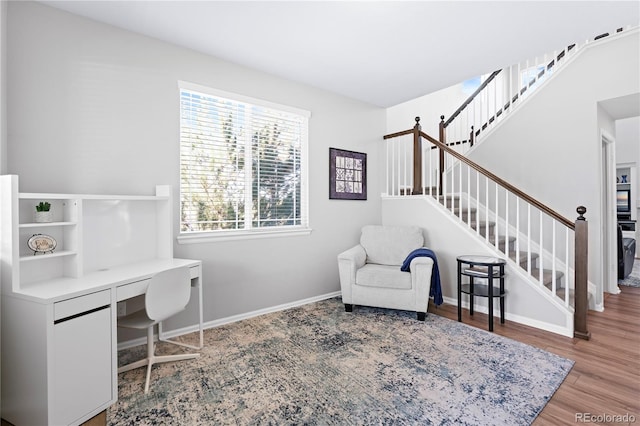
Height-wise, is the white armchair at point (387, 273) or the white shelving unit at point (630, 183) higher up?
the white shelving unit at point (630, 183)

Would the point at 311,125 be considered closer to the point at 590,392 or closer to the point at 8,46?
the point at 8,46

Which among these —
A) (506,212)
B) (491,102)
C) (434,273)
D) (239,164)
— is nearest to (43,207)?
(239,164)

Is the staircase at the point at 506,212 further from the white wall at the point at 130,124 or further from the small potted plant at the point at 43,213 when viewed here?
the small potted plant at the point at 43,213

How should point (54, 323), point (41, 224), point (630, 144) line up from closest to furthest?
point (54, 323) < point (41, 224) < point (630, 144)

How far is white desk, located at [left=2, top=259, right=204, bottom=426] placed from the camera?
164 centimetres

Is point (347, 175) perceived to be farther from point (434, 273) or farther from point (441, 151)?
point (434, 273)

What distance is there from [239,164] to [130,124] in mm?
1008

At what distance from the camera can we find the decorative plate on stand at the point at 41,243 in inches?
79.7

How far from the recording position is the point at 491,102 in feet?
16.3

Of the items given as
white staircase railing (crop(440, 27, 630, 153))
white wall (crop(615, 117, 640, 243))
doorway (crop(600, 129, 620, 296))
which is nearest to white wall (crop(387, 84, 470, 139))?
white staircase railing (crop(440, 27, 630, 153))

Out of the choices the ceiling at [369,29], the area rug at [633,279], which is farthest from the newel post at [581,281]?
the area rug at [633,279]

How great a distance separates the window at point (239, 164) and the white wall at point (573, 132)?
3048mm

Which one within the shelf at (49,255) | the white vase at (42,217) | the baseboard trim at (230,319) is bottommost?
the baseboard trim at (230,319)

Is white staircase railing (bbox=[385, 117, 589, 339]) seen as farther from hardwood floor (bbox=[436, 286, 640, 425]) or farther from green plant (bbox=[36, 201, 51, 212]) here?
green plant (bbox=[36, 201, 51, 212])
